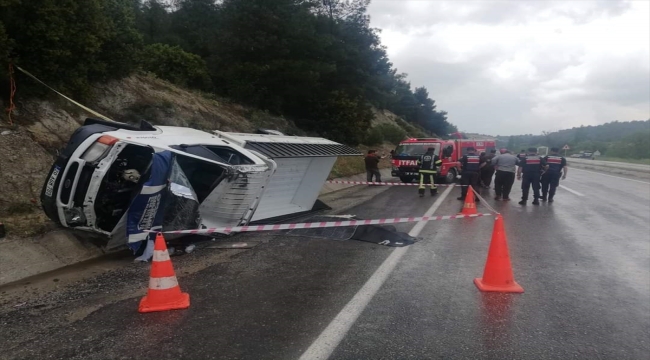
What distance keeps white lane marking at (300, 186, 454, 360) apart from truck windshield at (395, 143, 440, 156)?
12.9m

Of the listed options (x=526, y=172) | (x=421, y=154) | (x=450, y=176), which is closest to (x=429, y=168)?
(x=526, y=172)

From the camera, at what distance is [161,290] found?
16.0ft

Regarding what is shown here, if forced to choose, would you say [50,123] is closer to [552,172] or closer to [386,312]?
[386,312]

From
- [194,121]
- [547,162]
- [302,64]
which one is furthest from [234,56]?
[547,162]

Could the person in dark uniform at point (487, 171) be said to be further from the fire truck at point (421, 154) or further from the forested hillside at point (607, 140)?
the forested hillside at point (607, 140)

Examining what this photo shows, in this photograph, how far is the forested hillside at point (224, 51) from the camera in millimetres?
9555

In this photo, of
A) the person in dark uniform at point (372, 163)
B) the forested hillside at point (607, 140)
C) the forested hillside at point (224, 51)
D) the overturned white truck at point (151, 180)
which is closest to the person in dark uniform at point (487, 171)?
the person in dark uniform at point (372, 163)

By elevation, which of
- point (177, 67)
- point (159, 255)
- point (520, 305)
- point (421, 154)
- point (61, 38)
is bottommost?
point (520, 305)

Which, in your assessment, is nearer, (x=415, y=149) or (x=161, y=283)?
(x=161, y=283)

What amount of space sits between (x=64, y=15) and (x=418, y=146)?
44.9ft

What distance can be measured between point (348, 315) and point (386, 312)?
0.38 m

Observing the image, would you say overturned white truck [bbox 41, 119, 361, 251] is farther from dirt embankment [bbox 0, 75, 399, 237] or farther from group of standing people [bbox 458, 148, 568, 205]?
group of standing people [bbox 458, 148, 568, 205]

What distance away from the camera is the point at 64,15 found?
387 inches

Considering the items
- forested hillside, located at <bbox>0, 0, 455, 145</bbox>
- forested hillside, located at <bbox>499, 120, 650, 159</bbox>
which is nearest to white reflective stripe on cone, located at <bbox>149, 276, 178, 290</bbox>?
forested hillside, located at <bbox>0, 0, 455, 145</bbox>
